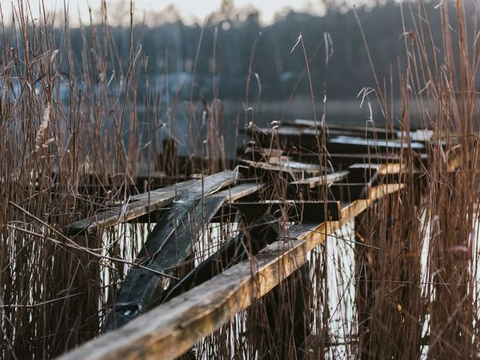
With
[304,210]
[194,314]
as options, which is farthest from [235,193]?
[194,314]

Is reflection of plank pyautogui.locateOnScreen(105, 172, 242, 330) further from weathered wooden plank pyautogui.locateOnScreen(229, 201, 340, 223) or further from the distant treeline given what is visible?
the distant treeline

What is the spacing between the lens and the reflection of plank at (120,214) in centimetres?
189

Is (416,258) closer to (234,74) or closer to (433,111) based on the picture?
(433,111)

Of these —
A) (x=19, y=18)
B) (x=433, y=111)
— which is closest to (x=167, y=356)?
(x=19, y=18)

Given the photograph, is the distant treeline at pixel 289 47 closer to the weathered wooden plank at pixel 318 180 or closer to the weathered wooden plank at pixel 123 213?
the weathered wooden plank at pixel 318 180

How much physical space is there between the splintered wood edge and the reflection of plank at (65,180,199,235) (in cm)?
36

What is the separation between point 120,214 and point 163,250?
5.7 inches

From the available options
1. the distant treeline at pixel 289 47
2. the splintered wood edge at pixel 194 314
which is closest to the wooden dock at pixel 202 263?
the splintered wood edge at pixel 194 314

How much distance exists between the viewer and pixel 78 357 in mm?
1027

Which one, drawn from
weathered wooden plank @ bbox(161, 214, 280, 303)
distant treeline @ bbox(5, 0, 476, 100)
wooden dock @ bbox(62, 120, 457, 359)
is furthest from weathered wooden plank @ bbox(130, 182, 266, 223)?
distant treeline @ bbox(5, 0, 476, 100)

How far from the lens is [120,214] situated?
6.52ft

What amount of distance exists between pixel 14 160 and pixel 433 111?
1.19 metres

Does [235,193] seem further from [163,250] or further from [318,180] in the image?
[163,250]

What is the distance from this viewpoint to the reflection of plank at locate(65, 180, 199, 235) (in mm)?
1888
